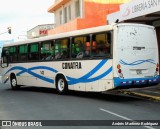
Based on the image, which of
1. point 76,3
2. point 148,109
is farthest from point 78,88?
point 76,3

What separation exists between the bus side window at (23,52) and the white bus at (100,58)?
62.5 inches

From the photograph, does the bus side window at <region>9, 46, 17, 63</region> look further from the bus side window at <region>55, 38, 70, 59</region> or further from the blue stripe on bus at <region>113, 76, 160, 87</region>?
the blue stripe on bus at <region>113, 76, 160, 87</region>

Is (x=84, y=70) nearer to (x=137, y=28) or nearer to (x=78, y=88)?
(x=78, y=88)

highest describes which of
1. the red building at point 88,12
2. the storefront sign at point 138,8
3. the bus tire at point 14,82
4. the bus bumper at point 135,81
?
the red building at point 88,12

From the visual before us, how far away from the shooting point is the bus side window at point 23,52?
2039cm

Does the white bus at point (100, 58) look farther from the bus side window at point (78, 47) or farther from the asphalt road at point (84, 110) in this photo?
the asphalt road at point (84, 110)

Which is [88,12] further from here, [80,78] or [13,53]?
[80,78]

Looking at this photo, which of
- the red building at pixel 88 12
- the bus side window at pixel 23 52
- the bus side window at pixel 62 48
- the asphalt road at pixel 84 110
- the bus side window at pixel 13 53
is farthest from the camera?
the red building at pixel 88 12

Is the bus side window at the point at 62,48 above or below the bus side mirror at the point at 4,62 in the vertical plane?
above

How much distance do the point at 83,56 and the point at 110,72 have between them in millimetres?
1972

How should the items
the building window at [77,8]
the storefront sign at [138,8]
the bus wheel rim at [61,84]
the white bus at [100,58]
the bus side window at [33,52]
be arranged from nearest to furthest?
the white bus at [100,58], the bus wheel rim at [61,84], the storefront sign at [138,8], the bus side window at [33,52], the building window at [77,8]

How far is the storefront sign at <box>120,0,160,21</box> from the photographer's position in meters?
17.9

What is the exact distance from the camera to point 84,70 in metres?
15.6

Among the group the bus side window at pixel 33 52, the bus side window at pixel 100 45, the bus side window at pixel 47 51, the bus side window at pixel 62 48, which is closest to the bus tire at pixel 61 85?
the bus side window at pixel 62 48
